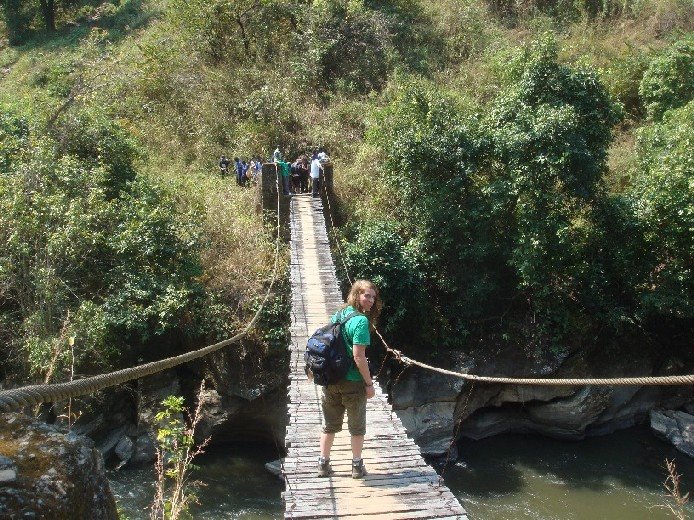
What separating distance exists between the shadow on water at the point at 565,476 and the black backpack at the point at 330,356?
19.8ft

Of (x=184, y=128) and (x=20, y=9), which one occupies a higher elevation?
(x=20, y=9)

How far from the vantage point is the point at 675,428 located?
35.0 feet

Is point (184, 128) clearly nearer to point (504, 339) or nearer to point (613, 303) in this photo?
point (504, 339)

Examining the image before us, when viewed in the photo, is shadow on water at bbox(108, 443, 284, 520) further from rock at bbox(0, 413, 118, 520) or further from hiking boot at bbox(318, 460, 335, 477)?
rock at bbox(0, 413, 118, 520)

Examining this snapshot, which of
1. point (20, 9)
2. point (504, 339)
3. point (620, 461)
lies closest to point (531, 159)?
point (504, 339)

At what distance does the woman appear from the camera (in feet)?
12.6

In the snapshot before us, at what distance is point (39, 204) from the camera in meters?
9.74

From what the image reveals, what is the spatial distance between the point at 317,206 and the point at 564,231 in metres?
4.43

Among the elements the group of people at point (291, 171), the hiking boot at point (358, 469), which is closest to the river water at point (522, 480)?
the group of people at point (291, 171)

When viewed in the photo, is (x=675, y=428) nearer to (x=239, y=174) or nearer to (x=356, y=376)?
(x=356, y=376)

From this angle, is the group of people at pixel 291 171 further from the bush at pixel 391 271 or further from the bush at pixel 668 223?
the bush at pixel 668 223

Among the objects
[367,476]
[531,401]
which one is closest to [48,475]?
[367,476]

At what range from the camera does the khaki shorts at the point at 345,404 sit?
4.01m

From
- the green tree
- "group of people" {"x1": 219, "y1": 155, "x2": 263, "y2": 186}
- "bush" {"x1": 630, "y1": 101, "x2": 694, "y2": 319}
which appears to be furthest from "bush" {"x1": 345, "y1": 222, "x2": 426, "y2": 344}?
"bush" {"x1": 630, "y1": 101, "x2": 694, "y2": 319}
